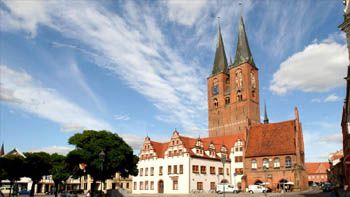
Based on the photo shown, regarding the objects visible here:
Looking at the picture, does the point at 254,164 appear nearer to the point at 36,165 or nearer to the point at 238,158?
the point at 238,158

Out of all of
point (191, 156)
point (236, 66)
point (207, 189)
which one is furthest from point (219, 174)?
point (236, 66)

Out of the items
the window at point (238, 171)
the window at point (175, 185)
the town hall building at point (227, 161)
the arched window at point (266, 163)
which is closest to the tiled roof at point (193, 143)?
the town hall building at point (227, 161)

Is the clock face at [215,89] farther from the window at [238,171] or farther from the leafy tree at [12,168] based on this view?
the leafy tree at [12,168]

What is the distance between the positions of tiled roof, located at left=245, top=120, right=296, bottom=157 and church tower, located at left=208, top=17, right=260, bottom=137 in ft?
68.2

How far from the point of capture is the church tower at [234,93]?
92250 millimetres

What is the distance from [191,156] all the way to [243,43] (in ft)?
171

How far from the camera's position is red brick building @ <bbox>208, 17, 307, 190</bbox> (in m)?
59.6

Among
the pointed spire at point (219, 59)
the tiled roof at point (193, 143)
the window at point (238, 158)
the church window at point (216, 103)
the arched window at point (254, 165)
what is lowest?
the arched window at point (254, 165)

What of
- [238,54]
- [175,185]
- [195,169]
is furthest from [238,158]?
[238,54]

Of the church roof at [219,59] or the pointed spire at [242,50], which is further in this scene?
the church roof at [219,59]

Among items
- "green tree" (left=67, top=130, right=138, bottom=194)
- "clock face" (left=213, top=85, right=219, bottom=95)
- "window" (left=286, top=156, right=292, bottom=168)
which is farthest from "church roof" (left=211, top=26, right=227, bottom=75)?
"green tree" (left=67, top=130, right=138, bottom=194)

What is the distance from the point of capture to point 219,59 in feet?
347

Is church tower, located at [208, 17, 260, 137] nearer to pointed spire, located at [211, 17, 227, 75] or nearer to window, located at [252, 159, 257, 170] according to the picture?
pointed spire, located at [211, 17, 227, 75]

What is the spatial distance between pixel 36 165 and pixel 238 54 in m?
65.0
